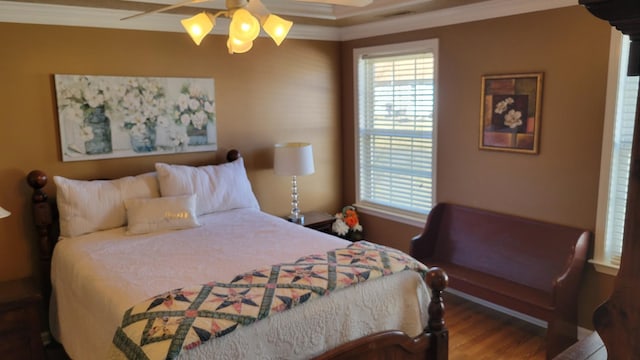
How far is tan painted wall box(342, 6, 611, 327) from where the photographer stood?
300 centimetres

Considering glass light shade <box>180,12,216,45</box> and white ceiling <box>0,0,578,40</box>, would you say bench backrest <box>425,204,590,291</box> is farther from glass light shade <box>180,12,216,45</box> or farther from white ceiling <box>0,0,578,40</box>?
glass light shade <box>180,12,216,45</box>

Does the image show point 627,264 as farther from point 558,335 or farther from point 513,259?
point 513,259

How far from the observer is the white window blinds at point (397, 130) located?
4.02 m

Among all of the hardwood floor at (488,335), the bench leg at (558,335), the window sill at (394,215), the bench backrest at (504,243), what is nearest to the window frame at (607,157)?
the bench backrest at (504,243)

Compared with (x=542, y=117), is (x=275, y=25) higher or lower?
higher

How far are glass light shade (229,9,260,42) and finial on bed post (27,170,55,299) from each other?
1.88m

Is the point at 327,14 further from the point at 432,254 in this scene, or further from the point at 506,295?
the point at 506,295

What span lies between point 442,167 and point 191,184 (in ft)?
6.44

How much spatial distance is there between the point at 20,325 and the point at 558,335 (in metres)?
3.14

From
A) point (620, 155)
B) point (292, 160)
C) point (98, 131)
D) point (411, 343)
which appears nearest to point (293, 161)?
point (292, 160)

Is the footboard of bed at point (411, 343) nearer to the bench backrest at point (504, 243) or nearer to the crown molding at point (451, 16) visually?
the bench backrest at point (504, 243)

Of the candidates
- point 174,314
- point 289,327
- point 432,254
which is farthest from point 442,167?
point 174,314

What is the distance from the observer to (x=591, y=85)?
9.73ft

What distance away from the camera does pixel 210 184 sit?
11.8 feet
